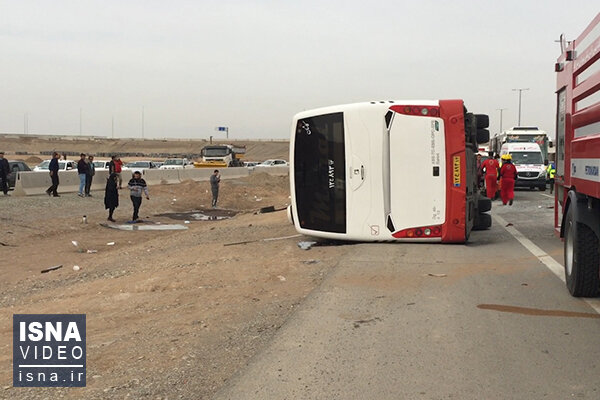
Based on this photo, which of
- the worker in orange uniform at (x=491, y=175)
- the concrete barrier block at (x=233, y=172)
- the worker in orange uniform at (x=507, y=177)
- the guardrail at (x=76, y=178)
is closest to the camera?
the worker in orange uniform at (x=507, y=177)

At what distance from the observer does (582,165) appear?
6832mm

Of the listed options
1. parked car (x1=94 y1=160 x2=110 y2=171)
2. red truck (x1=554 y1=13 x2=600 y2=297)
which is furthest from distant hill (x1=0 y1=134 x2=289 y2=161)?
red truck (x1=554 y1=13 x2=600 y2=297)

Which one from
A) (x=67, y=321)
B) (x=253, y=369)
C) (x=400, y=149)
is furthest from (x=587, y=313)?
(x=67, y=321)

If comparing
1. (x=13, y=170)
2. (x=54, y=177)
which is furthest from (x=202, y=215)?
(x=13, y=170)

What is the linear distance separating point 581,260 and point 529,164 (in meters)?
26.4

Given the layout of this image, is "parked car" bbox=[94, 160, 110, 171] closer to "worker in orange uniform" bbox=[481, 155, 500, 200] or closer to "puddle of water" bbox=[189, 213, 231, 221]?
"puddle of water" bbox=[189, 213, 231, 221]

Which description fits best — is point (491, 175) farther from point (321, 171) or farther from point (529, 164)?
point (321, 171)

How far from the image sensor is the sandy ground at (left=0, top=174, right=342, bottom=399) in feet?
17.6

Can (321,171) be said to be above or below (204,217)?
above

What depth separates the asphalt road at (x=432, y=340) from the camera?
15.5 feet

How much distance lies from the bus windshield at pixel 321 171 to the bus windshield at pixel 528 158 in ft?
75.4

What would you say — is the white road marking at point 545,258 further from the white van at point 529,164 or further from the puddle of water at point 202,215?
the white van at point 529,164

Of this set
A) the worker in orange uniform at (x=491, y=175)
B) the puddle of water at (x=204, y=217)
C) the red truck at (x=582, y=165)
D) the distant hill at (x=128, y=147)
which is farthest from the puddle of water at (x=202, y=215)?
the distant hill at (x=128, y=147)

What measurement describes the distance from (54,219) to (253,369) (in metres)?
18.5
